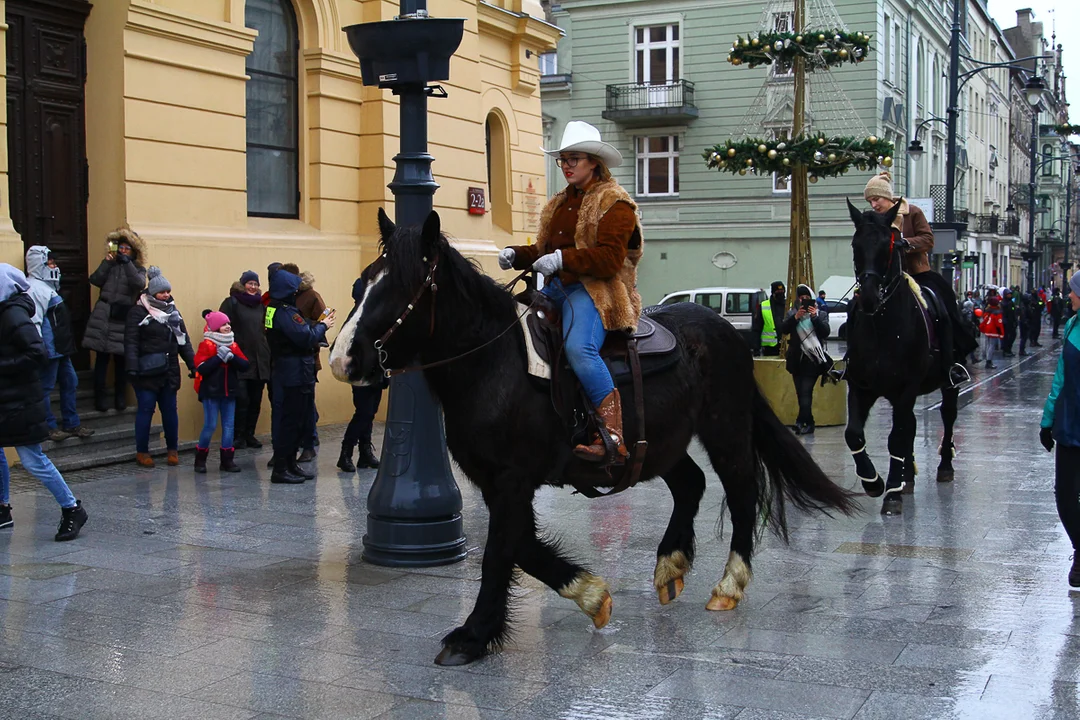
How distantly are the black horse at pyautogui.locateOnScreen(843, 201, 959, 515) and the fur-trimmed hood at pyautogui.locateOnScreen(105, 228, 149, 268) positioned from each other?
22.5ft

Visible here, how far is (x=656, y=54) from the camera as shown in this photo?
43469 mm

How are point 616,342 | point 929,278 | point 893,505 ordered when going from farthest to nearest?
point 929,278 → point 893,505 → point 616,342

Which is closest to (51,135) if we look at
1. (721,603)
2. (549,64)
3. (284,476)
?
(284,476)

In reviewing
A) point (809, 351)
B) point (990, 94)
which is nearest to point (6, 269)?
point (809, 351)

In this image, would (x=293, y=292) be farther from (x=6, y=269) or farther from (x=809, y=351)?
(x=809, y=351)

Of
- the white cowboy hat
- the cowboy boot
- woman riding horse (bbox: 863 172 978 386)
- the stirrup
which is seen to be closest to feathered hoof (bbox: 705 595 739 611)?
the cowboy boot

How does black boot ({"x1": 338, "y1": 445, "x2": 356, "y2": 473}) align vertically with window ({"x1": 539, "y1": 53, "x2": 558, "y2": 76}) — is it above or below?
below

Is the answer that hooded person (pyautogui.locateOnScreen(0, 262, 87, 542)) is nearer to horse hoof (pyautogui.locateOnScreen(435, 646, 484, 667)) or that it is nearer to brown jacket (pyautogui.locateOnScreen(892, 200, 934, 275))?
horse hoof (pyautogui.locateOnScreen(435, 646, 484, 667))

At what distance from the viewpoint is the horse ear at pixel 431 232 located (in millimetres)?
5332

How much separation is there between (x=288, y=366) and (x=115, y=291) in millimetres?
2121

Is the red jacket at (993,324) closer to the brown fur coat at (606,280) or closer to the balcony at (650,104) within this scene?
the balcony at (650,104)

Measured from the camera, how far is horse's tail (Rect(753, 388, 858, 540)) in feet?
22.7

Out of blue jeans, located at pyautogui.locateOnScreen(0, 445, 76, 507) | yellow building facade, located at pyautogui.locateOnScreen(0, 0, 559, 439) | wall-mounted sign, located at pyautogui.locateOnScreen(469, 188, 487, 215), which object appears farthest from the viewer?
wall-mounted sign, located at pyautogui.locateOnScreen(469, 188, 487, 215)

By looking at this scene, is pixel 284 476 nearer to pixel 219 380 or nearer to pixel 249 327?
pixel 219 380
